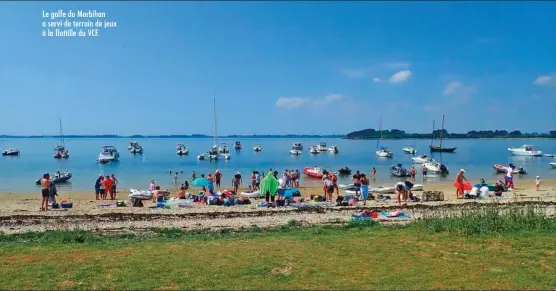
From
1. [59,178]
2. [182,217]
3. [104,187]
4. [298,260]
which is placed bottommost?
[59,178]

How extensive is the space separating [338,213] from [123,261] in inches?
474

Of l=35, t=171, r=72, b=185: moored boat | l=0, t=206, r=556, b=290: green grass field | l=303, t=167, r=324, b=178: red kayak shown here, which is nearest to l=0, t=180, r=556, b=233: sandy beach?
l=0, t=206, r=556, b=290: green grass field

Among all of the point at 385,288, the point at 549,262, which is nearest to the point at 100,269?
the point at 385,288

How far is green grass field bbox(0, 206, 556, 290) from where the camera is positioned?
27.8ft

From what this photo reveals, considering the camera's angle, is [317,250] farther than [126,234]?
No

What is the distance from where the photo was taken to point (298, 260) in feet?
33.6

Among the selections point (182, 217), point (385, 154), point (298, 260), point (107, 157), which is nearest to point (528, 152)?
point (385, 154)

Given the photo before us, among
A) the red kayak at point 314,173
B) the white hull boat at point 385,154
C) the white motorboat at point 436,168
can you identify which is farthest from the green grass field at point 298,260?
the white hull boat at point 385,154

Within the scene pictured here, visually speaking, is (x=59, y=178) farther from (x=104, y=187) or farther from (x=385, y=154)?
(x=385, y=154)

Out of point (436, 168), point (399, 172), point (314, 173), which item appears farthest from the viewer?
point (436, 168)

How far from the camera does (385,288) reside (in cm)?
805

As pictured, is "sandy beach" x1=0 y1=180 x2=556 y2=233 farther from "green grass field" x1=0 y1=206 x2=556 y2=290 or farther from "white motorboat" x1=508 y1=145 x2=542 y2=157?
"white motorboat" x1=508 y1=145 x2=542 y2=157

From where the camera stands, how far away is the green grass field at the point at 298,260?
848cm

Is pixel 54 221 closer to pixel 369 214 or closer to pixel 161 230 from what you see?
pixel 161 230
